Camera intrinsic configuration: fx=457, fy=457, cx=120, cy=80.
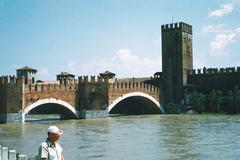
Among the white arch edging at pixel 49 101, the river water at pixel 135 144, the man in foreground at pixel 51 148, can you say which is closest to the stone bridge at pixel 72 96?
the white arch edging at pixel 49 101

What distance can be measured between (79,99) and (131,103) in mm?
11244

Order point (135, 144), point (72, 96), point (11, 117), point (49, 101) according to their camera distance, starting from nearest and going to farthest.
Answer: point (135, 144) → point (11, 117) → point (49, 101) → point (72, 96)

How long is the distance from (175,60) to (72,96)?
581 inches

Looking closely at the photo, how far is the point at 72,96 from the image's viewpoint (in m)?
29.0

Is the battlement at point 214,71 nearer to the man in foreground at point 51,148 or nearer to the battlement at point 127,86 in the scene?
the battlement at point 127,86

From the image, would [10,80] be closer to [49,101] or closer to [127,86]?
[49,101]

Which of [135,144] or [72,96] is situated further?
[72,96]

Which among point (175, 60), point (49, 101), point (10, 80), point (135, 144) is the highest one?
point (175, 60)

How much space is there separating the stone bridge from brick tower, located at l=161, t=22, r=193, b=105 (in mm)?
2323

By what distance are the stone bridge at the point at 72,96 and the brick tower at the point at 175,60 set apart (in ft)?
7.62

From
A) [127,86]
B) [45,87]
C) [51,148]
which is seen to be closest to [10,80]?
[45,87]

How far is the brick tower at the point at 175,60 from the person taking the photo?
40.5 m

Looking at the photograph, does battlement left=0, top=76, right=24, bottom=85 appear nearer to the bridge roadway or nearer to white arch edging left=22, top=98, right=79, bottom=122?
the bridge roadway

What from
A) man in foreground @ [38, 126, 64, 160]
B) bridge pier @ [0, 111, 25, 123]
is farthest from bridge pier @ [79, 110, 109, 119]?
man in foreground @ [38, 126, 64, 160]
